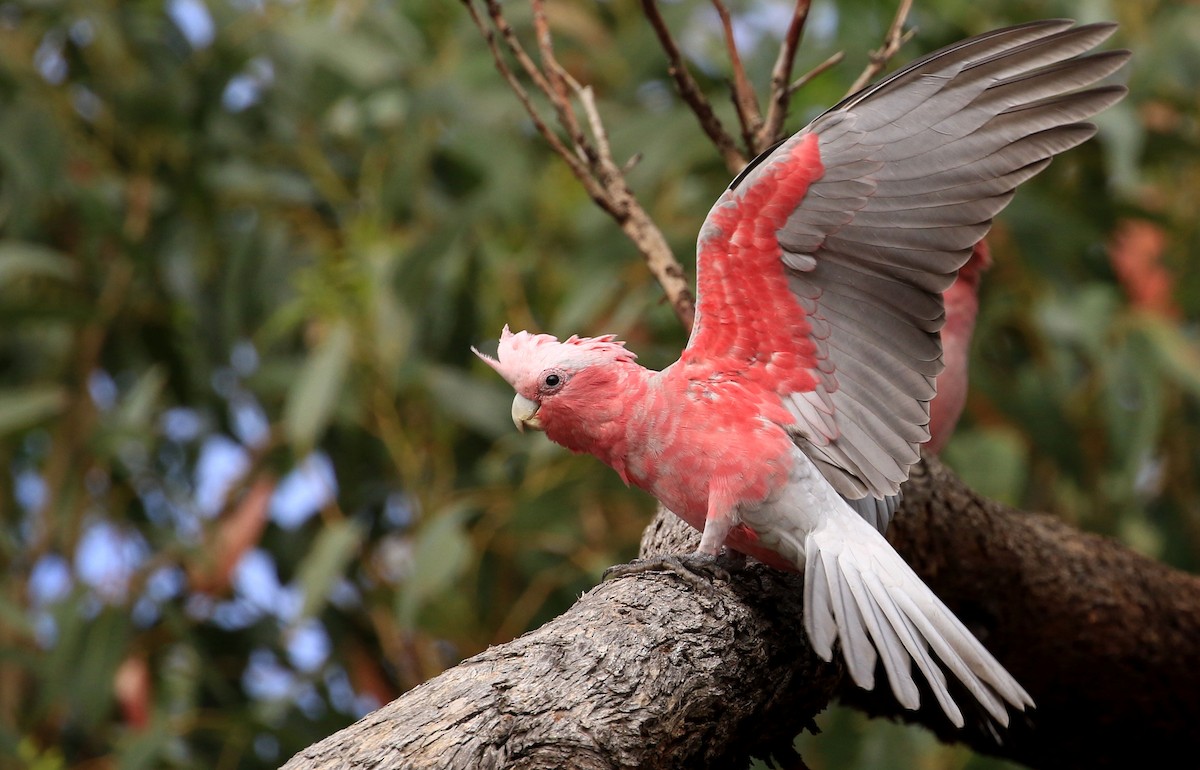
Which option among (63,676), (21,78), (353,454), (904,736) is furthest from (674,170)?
(63,676)

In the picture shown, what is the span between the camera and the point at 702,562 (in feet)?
5.65

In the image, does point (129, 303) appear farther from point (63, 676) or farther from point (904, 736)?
point (904, 736)

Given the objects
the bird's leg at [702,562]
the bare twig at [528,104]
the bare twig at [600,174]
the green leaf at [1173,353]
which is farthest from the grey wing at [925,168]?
the green leaf at [1173,353]

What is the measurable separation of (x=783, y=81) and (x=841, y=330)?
609 millimetres

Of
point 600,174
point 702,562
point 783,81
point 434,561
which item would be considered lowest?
point 702,562

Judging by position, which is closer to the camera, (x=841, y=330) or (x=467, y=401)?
(x=841, y=330)

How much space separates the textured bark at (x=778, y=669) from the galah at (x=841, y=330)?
0.13 meters

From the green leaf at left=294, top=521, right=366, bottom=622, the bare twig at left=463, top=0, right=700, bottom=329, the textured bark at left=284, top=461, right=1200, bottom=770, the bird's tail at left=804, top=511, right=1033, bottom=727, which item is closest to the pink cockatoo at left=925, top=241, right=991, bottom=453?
the textured bark at left=284, top=461, right=1200, bottom=770

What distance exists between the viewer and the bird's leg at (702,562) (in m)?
1.69

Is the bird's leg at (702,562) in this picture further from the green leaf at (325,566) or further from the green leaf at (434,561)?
the green leaf at (325,566)

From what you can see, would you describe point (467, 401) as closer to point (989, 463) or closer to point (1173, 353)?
point (989, 463)

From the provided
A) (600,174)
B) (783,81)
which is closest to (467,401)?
(600,174)

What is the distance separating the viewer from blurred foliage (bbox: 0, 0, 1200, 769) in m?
3.03

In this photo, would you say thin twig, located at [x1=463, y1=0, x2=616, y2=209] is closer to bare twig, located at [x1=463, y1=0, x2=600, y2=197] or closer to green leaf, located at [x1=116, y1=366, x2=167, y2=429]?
bare twig, located at [x1=463, y1=0, x2=600, y2=197]
